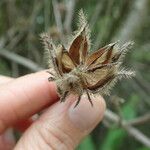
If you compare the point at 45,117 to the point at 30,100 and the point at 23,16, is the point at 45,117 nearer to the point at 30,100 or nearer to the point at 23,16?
the point at 30,100

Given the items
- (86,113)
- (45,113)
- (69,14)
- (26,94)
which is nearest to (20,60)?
(69,14)

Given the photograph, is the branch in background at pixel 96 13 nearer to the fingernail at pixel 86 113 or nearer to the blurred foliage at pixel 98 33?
the blurred foliage at pixel 98 33

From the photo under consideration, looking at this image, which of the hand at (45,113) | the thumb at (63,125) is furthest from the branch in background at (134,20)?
the thumb at (63,125)

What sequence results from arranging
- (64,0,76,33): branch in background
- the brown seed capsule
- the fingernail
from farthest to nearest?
1. (64,0,76,33): branch in background
2. the fingernail
3. the brown seed capsule

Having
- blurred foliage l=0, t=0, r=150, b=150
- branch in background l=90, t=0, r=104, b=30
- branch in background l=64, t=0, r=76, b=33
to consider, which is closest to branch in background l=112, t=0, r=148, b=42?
blurred foliage l=0, t=0, r=150, b=150

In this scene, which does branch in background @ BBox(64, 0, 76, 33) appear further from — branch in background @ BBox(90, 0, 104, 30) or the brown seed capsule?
the brown seed capsule

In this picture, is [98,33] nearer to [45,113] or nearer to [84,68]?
[45,113]
